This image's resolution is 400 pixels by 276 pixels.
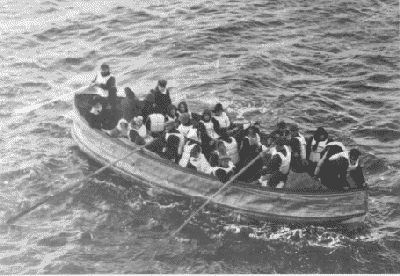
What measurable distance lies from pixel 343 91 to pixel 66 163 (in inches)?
483

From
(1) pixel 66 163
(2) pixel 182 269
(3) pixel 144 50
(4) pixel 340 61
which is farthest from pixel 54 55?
(2) pixel 182 269

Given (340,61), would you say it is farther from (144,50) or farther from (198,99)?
(144,50)

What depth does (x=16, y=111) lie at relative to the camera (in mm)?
20797

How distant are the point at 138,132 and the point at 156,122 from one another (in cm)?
64

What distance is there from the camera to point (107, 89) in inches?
647

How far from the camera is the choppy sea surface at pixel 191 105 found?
1327cm

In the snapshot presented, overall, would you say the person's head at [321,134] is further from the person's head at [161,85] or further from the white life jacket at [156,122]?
the person's head at [161,85]

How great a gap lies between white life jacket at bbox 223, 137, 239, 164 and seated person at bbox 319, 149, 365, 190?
2522mm

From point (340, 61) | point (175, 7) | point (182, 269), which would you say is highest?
point (175, 7)

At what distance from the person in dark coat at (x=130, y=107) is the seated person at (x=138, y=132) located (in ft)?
2.80

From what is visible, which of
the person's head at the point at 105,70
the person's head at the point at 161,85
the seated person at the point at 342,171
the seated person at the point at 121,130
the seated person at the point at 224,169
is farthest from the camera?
the person's head at the point at 105,70

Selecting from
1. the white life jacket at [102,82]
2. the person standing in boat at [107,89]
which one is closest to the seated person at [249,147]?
the person standing in boat at [107,89]

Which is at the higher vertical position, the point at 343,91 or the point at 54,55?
the point at 54,55

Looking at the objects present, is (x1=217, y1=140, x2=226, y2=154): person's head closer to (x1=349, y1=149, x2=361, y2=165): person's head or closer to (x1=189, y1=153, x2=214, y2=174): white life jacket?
(x1=189, y1=153, x2=214, y2=174): white life jacket
